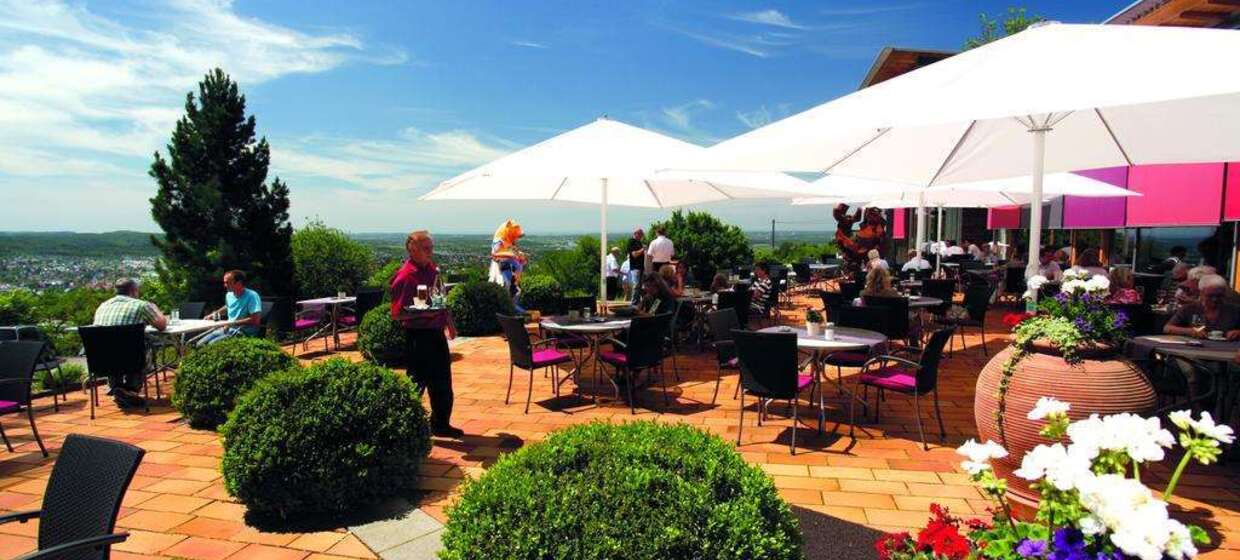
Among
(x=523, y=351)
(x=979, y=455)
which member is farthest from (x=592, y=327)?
(x=979, y=455)

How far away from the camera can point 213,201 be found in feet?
30.7

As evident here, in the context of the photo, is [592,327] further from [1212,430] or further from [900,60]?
[900,60]

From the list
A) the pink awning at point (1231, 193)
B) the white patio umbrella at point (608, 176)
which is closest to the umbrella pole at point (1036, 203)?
the white patio umbrella at point (608, 176)

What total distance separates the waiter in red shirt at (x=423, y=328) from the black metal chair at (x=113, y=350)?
104 inches

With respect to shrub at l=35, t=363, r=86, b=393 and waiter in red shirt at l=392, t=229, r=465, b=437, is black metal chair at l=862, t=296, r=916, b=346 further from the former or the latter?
shrub at l=35, t=363, r=86, b=393

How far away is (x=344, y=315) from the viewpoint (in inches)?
375

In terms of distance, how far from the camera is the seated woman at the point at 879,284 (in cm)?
658

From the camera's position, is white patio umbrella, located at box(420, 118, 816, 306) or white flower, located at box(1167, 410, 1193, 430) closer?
white flower, located at box(1167, 410, 1193, 430)

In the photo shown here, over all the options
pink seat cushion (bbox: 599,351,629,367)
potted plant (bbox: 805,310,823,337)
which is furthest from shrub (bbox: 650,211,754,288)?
potted plant (bbox: 805,310,823,337)

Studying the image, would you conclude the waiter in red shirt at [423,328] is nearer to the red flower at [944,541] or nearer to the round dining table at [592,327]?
the round dining table at [592,327]

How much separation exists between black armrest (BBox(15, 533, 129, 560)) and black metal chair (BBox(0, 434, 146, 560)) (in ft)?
0.03

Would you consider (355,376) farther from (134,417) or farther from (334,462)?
(134,417)

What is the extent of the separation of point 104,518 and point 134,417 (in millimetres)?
3865

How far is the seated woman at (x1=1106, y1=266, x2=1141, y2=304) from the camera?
550 cm
